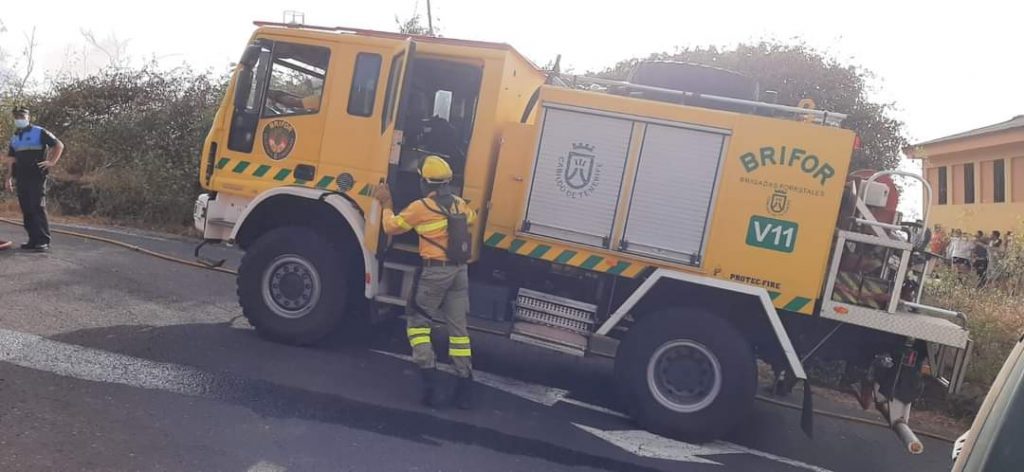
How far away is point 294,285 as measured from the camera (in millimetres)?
6074

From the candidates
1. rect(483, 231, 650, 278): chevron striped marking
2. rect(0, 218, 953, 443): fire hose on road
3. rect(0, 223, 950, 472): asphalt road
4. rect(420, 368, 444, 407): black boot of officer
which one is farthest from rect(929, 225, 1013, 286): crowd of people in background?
rect(420, 368, 444, 407): black boot of officer

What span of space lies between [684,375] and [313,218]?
3.24 m

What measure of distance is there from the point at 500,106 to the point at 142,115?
11795 millimetres

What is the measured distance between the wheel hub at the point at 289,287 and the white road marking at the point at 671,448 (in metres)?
2.42

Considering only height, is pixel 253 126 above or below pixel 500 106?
below

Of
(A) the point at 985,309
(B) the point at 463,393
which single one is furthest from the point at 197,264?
(A) the point at 985,309

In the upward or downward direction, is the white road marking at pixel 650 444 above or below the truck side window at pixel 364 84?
below

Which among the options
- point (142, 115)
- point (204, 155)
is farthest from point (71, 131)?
point (204, 155)

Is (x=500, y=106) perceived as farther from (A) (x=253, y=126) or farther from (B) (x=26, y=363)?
(B) (x=26, y=363)

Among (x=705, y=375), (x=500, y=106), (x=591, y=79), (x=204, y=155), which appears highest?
(x=591, y=79)

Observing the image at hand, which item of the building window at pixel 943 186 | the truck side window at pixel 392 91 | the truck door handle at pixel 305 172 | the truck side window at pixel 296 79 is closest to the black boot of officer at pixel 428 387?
the truck side window at pixel 392 91

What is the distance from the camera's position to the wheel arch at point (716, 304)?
509cm

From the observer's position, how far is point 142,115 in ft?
48.8

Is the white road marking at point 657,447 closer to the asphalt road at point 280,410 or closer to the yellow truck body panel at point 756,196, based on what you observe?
the asphalt road at point 280,410
